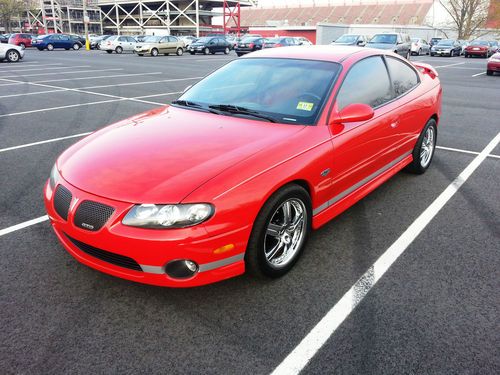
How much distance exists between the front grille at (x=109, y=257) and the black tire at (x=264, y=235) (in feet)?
2.40

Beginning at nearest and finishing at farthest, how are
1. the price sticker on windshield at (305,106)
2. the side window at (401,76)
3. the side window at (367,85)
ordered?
the price sticker on windshield at (305,106), the side window at (367,85), the side window at (401,76)

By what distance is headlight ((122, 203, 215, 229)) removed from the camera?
2533 millimetres

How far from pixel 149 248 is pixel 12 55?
2454cm

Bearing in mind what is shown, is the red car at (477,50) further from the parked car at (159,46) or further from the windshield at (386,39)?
the parked car at (159,46)

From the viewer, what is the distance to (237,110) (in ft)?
12.1

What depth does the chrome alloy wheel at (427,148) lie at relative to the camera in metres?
5.35

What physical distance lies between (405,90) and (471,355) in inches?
122

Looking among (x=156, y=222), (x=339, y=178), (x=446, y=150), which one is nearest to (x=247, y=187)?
(x=156, y=222)

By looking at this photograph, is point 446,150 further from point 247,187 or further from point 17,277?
point 17,277

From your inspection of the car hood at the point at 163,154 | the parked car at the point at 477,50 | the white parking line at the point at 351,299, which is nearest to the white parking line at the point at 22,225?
the car hood at the point at 163,154

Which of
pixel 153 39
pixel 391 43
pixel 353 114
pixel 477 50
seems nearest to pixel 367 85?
pixel 353 114

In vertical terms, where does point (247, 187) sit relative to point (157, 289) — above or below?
above

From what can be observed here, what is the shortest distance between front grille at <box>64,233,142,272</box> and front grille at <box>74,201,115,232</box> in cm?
16

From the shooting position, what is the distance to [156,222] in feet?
8.33
